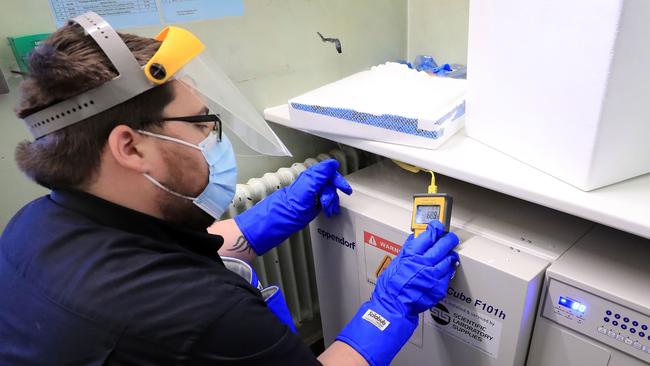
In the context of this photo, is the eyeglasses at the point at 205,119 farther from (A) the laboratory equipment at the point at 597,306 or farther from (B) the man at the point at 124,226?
(A) the laboratory equipment at the point at 597,306

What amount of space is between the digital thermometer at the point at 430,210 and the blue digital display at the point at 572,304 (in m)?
0.23

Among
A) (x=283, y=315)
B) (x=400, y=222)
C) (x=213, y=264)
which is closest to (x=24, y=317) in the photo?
(x=213, y=264)

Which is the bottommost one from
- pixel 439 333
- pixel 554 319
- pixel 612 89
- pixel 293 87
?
pixel 439 333

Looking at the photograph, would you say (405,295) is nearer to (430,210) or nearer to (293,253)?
(430,210)

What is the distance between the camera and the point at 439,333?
3.04 feet

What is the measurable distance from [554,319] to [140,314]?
69 centimetres

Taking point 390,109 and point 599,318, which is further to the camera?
point 390,109

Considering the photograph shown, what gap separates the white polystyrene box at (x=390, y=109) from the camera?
2.91 ft

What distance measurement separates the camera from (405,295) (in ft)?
2.59

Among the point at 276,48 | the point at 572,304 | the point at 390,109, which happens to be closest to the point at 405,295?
the point at 572,304

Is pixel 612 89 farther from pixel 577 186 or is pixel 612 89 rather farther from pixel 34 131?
pixel 34 131

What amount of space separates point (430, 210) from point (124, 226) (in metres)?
0.56

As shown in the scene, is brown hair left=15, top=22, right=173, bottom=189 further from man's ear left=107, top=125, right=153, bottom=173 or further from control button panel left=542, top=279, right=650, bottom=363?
control button panel left=542, top=279, right=650, bottom=363

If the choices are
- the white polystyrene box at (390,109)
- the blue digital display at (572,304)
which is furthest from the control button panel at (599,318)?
the white polystyrene box at (390,109)
